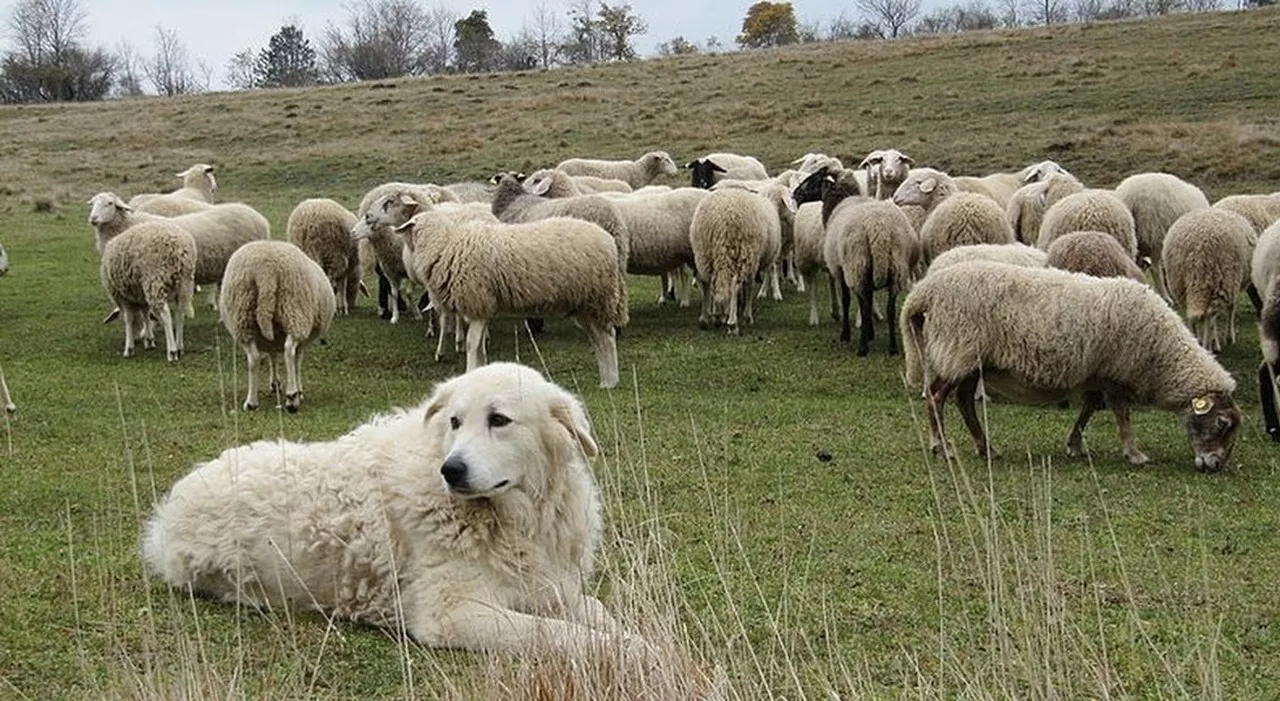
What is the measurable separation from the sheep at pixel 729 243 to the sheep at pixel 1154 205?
4.29 metres

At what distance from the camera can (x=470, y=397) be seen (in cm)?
550

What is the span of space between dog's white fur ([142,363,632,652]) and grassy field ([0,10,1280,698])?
189 mm

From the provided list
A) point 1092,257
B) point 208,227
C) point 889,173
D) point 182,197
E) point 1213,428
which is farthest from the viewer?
point 182,197

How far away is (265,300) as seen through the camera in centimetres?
1192

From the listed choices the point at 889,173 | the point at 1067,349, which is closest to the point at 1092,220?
the point at 889,173

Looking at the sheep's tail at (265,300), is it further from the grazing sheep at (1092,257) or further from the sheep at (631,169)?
the sheep at (631,169)

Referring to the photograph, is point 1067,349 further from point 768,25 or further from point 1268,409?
point 768,25

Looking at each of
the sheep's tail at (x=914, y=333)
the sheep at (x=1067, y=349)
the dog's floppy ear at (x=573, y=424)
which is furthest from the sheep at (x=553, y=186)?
the dog's floppy ear at (x=573, y=424)

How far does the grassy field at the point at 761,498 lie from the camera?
444cm

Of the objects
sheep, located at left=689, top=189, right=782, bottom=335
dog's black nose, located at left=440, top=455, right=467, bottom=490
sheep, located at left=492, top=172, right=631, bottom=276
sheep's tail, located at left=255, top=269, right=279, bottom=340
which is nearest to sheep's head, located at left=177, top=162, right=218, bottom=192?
sheep, located at left=492, top=172, right=631, bottom=276

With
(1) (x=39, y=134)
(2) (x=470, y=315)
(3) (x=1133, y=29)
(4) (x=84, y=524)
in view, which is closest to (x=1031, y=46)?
(3) (x=1133, y=29)

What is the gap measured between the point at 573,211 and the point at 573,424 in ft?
35.0

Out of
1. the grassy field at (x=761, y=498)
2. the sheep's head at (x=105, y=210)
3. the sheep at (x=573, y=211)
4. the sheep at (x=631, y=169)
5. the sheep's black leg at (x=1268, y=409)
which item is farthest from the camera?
the sheep at (x=631, y=169)

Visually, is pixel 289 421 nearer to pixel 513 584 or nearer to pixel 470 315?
pixel 470 315
